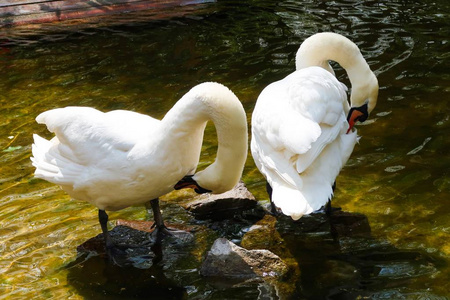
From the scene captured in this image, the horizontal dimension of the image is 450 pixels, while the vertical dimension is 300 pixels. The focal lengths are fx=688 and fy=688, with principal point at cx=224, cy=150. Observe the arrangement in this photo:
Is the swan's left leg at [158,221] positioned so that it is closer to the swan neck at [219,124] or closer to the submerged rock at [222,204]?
the submerged rock at [222,204]

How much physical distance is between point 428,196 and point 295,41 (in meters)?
5.06

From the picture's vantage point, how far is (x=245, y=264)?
460cm

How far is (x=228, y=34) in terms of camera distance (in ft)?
35.7

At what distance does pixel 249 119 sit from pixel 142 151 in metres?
2.97

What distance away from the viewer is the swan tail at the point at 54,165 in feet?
16.6

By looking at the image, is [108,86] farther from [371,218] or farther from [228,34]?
[371,218]

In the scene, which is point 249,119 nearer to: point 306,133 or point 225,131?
point 306,133

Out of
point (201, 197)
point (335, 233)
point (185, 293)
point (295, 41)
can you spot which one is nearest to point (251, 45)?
point (295, 41)

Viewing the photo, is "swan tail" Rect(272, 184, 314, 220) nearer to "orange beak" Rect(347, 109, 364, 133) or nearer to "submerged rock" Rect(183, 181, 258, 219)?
"submerged rock" Rect(183, 181, 258, 219)

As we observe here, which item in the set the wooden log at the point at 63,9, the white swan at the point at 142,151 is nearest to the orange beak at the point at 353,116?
the white swan at the point at 142,151

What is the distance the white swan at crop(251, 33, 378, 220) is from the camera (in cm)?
463

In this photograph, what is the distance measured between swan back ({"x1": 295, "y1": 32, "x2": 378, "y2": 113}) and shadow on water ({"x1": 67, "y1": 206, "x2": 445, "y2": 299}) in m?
1.07

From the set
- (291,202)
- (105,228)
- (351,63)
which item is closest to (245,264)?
(291,202)

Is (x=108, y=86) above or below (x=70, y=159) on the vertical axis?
below
